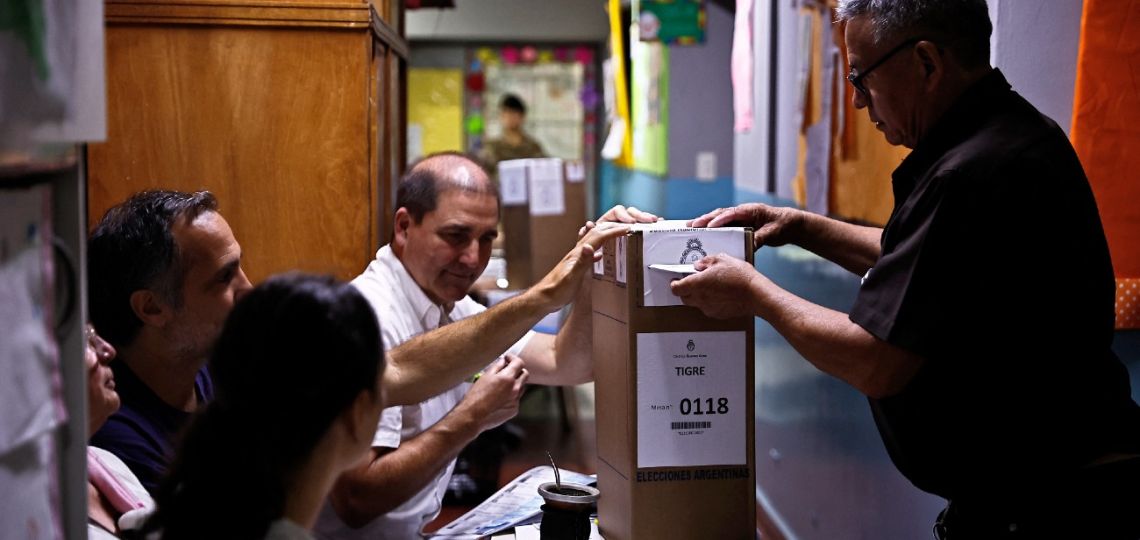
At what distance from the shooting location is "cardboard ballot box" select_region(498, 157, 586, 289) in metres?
5.64

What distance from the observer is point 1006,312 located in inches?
58.0

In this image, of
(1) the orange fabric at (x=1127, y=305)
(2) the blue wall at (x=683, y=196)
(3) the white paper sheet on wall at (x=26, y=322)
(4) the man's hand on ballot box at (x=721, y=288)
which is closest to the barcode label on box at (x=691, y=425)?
(4) the man's hand on ballot box at (x=721, y=288)

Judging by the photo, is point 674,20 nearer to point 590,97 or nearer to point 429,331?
point 429,331

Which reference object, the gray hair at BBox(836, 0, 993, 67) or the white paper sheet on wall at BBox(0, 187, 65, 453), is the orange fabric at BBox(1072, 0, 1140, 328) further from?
the white paper sheet on wall at BBox(0, 187, 65, 453)

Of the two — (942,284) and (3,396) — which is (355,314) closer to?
(3,396)

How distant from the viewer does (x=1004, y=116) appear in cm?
155

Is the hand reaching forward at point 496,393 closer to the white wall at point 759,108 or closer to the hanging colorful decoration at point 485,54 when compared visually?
the white wall at point 759,108

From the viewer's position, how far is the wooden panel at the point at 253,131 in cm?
233

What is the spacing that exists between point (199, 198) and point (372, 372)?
913 millimetres

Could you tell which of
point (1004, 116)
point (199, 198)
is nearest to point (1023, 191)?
point (1004, 116)

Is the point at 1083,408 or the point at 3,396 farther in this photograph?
the point at 1083,408

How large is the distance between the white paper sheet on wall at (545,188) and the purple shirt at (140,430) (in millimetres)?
3918

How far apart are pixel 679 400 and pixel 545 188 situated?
413 centimetres

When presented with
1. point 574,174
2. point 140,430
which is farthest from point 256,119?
point 574,174
